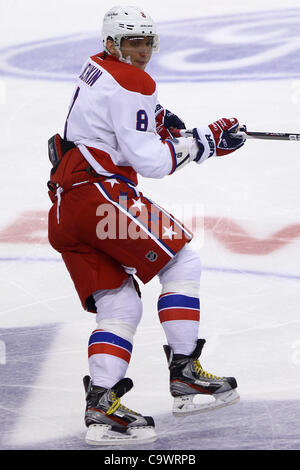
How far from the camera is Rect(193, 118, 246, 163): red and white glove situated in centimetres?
291

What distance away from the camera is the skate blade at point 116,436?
2619 mm

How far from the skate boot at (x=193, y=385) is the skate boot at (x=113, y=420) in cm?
16

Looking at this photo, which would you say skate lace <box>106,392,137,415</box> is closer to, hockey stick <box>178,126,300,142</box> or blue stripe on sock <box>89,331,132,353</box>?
A: blue stripe on sock <box>89,331,132,353</box>

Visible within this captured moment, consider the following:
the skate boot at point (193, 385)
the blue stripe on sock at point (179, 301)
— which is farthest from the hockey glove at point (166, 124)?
the skate boot at point (193, 385)

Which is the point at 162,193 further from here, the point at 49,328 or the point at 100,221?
the point at 100,221

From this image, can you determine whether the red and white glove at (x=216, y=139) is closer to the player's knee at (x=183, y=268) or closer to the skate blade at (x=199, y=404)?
the player's knee at (x=183, y=268)

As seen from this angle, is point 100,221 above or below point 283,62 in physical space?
above

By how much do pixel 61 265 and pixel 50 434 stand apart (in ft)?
5.10

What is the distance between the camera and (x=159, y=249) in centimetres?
272

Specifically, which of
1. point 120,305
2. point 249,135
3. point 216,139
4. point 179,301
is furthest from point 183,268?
point 249,135

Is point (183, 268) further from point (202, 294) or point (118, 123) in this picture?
point (202, 294)

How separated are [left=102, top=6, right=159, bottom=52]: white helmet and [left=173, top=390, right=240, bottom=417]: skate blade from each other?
110 centimetres

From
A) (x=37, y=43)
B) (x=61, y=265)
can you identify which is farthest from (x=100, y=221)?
(x=37, y=43)

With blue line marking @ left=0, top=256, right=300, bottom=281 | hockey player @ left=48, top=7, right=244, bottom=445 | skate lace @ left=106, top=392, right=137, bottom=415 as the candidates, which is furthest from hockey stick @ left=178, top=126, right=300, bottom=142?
skate lace @ left=106, top=392, right=137, bottom=415
